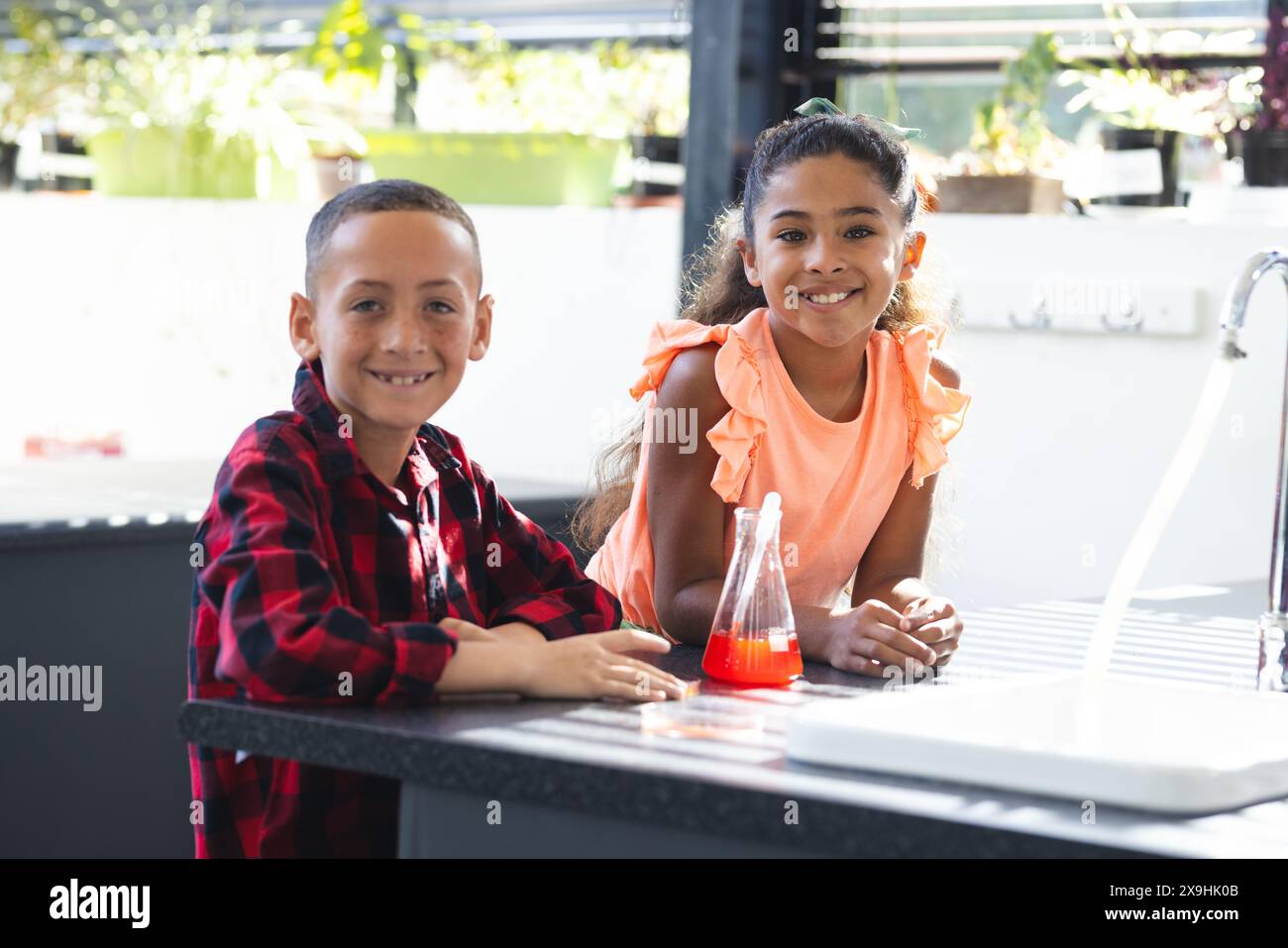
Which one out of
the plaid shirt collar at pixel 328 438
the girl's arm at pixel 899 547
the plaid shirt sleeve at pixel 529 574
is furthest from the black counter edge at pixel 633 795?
the girl's arm at pixel 899 547


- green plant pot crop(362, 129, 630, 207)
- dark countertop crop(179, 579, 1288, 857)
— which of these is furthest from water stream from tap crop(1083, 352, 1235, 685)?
green plant pot crop(362, 129, 630, 207)

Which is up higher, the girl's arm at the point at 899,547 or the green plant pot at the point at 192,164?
the green plant pot at the point at 192,164

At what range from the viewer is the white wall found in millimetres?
2779

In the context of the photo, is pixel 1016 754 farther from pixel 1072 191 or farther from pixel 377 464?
pixel 1072 191

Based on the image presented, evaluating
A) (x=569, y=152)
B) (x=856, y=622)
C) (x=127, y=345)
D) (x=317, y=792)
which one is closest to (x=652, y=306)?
(x=569, y=152)

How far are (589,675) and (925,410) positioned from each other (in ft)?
2.19

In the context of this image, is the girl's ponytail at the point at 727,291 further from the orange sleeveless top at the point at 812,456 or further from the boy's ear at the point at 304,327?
the boy's ear at the point at 304,327

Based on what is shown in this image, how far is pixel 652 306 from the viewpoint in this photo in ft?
11.4

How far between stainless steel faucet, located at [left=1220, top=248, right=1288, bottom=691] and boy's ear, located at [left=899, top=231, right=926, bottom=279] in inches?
16.9

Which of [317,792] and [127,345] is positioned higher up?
[127,345]

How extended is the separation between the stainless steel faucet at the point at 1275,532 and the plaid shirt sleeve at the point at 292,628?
66 centimetres

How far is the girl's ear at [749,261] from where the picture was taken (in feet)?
5.97

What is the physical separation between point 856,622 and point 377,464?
420mm

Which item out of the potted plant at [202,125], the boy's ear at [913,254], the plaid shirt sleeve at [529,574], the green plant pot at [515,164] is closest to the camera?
the plaid shirt sleeve at [529,574]
